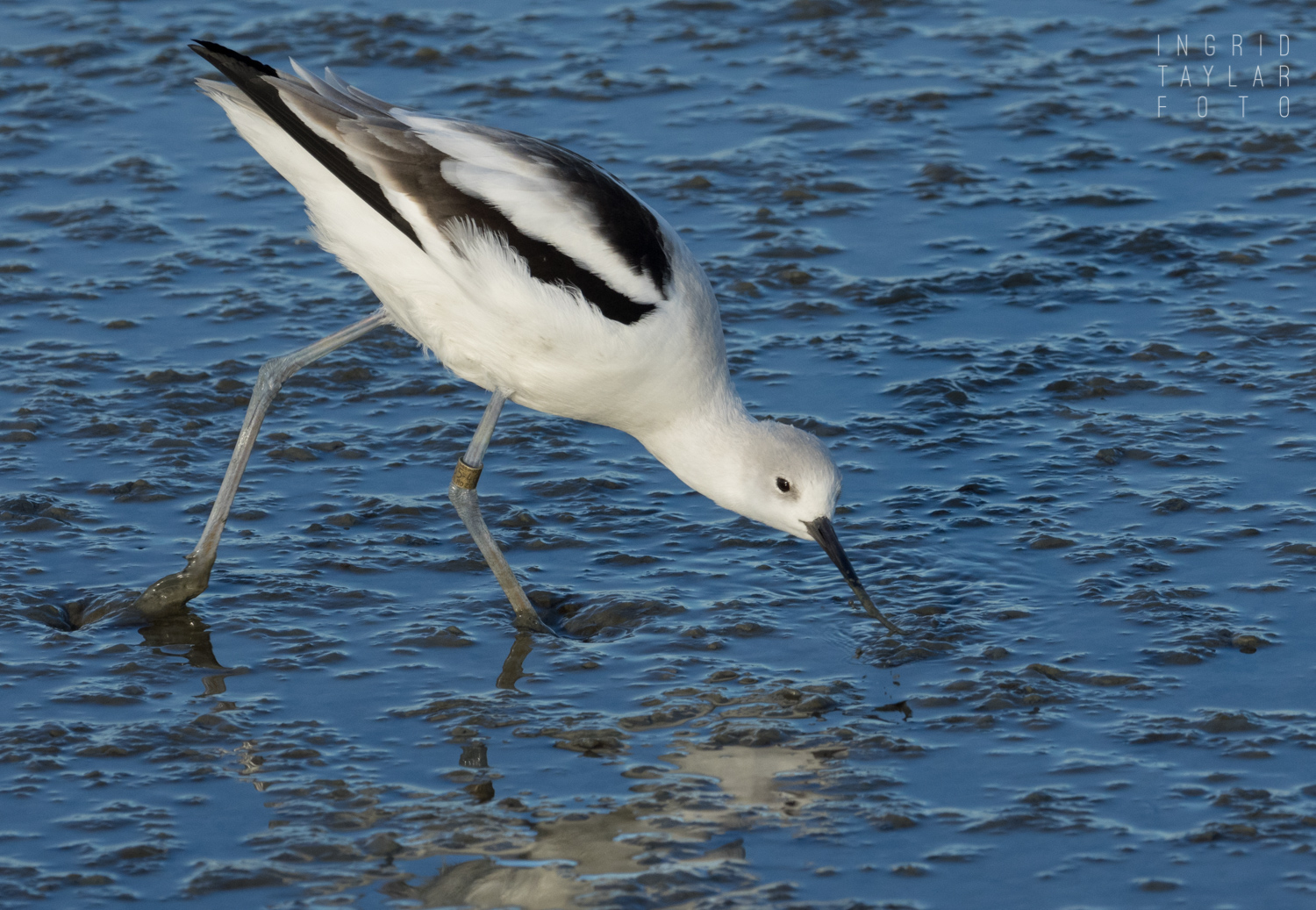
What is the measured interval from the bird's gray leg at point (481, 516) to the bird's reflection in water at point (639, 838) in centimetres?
78

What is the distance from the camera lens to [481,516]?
590cm

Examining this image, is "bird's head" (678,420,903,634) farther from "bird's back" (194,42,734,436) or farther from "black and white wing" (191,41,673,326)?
"black and white wing" (191,41,673,326)

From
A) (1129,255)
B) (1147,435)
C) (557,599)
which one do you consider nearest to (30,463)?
(557,599)

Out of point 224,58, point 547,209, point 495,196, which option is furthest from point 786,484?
point 224,58

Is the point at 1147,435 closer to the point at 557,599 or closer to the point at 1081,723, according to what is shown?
the point at 1081,723

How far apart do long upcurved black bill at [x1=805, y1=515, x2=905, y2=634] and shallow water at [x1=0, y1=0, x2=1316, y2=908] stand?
7 cm

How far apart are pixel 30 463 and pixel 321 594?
1508 millimetres

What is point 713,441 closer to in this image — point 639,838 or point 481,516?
point 481,516

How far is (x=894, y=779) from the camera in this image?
15.9 feet

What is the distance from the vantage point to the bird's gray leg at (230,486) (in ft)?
18.8

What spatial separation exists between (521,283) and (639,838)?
6.01ft

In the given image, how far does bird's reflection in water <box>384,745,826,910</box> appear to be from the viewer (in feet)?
14.4

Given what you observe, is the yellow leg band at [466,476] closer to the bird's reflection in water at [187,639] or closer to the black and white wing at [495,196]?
the black and white wing at [495,196]

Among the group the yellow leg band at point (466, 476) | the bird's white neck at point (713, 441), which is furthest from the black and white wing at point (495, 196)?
the yellow leg band at point (466, 476)
